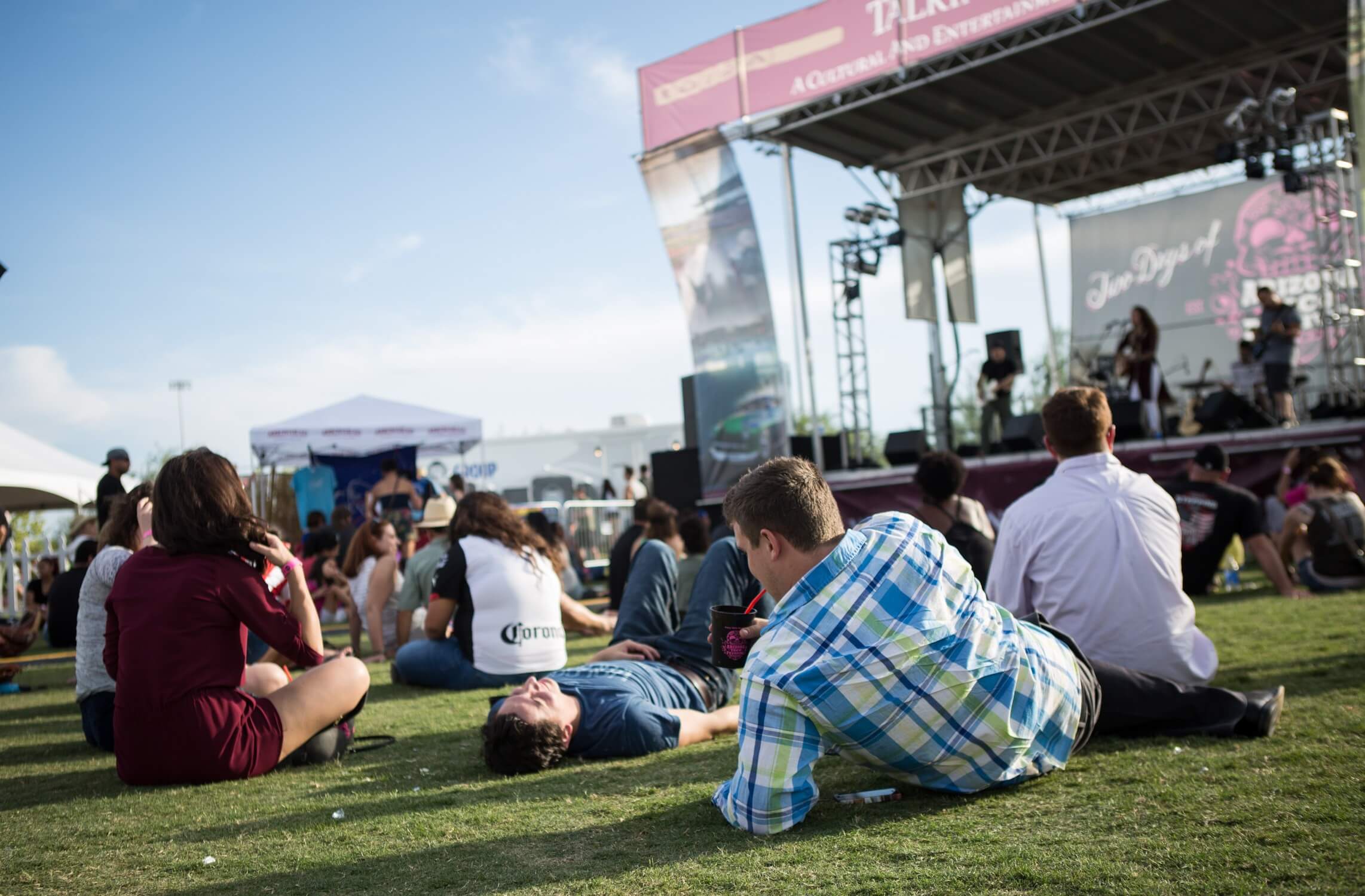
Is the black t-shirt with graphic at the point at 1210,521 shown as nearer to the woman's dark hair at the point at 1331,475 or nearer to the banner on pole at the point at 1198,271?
the woman's dark hair at the point at 1331,475

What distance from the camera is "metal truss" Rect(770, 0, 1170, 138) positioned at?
408 inches

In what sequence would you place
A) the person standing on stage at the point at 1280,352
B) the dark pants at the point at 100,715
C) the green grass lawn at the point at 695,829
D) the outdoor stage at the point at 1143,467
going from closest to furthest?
the green grass lawn at the point at 695,829, the dark pants at the point at 100,715, the outdoor stage at the point at 1143,467, the person standing on stage at the point at 1280,352

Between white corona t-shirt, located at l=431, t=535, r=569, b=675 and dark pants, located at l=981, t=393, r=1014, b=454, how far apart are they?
31.2 ft

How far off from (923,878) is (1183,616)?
1.71 m

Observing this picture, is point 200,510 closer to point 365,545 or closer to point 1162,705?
point 1162,705

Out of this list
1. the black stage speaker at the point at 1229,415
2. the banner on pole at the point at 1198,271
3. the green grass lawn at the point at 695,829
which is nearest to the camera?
the green grass lawn at the point at 695,829

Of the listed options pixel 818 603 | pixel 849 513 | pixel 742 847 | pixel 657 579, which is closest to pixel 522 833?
pixel 742 847

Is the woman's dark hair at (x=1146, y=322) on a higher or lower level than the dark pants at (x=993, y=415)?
higher

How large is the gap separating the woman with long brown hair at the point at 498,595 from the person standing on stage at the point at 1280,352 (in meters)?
9.91

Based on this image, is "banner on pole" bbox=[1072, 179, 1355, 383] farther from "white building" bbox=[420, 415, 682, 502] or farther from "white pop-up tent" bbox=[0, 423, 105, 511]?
"white building" bbox=[420, 415, 682, 502]

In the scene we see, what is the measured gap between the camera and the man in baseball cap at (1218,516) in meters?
6.77

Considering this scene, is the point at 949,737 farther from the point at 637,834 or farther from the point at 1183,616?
the point at 1183,616

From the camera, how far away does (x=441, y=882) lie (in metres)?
2.18

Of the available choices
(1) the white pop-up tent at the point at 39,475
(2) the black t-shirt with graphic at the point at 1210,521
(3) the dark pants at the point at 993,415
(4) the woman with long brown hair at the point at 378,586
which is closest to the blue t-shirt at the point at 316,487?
(1) the white pop-up tent at the point at 39,475
